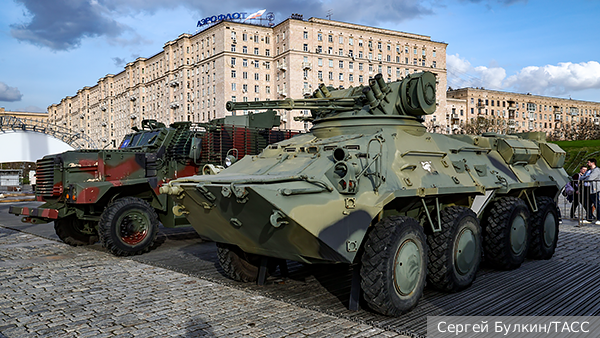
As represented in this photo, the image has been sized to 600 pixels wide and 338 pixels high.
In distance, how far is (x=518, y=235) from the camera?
7660 mm

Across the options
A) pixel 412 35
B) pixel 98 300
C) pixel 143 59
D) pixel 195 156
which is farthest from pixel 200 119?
pixel 98 300

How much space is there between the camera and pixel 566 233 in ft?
38.3

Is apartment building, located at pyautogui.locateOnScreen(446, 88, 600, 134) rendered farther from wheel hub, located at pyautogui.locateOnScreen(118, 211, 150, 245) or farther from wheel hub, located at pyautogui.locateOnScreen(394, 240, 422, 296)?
wheel hub, located at pyautogui.locateOnScreen(394, 240, 422, 296)

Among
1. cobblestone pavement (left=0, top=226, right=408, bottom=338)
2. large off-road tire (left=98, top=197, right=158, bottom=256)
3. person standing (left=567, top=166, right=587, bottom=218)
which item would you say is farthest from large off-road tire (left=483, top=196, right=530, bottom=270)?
person standing (left=567, top=166, right=587, bottom=218)

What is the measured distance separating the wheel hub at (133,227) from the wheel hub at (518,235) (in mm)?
6033

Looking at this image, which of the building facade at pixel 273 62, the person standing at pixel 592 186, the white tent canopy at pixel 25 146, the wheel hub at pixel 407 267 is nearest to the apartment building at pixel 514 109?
the building facade at pixel 273 62

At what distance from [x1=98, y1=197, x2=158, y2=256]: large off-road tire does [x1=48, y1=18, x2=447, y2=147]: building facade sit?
4968cm

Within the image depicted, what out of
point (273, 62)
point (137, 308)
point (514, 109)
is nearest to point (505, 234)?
point (137, 308)

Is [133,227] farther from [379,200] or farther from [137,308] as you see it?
[379,200]

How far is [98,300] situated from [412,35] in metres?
73.8

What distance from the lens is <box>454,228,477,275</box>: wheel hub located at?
6.32 metres

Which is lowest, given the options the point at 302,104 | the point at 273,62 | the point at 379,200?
the point at 379,200

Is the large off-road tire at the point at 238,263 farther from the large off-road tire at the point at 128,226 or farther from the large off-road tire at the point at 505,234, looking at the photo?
the large off-road tire at the point at 505,234

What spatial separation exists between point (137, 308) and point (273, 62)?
6406cm
